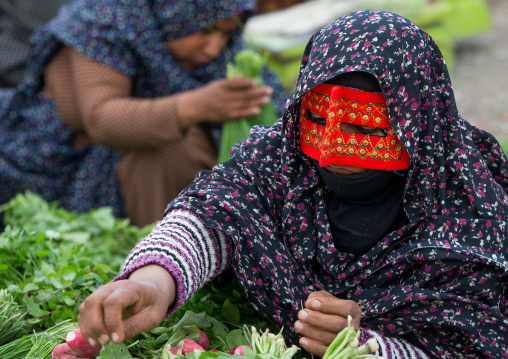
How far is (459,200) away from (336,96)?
0.49 metres

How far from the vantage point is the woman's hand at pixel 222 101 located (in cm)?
351

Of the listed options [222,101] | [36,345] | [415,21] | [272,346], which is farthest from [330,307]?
[415,21]

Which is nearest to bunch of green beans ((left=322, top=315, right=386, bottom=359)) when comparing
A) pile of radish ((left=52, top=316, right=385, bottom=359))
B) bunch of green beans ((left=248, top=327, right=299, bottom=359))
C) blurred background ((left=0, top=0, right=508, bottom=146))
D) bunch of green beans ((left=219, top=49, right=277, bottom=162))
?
pile of radish ((left=52, top=316, right=385, bottom=359))

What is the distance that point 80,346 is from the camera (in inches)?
71.6

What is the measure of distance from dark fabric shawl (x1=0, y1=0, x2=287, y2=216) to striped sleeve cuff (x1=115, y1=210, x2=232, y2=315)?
6.18 ft

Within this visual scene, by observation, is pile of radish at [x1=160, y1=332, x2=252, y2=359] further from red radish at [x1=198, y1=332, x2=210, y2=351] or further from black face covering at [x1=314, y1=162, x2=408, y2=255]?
black face covering at [x1=314, y1=162, x2=408, y2=255]

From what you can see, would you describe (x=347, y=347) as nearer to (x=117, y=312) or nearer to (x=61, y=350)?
(x=117, y=312)

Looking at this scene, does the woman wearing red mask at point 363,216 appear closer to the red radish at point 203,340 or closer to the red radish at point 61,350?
the red radish at point 203,340

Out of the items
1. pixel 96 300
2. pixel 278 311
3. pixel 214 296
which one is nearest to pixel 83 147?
pixel 214 296

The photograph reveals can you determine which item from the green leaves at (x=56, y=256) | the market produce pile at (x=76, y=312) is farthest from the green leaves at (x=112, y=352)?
the green leaves at (x=56, y=256)

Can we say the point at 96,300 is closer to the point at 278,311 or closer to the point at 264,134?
the point at 278,311

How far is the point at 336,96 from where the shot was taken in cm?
179

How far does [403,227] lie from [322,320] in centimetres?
40

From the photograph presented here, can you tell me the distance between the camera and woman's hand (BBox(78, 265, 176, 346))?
1.53 metres
